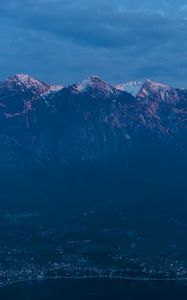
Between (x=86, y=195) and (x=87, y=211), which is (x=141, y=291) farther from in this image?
(x=86, y=195)

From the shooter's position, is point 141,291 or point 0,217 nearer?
point 141,291

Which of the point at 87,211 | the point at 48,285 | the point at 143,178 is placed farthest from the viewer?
the point at 143,178

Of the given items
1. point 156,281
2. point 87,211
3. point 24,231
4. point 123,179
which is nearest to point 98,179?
point 123,179

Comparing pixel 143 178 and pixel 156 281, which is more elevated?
pixel 143 178

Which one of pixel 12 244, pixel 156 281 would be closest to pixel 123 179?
pixel 12 244

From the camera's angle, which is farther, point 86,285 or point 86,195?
point 86,195

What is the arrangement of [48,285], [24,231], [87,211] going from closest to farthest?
[48,285], [24,231], [87,211]

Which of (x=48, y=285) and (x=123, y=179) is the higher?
(x=123, y=179)

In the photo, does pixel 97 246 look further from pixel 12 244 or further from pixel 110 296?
pixel 110 296

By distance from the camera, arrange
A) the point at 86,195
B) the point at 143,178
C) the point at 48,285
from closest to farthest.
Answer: the point at 48,285 < the point at 86,195 < the point at 143,178
